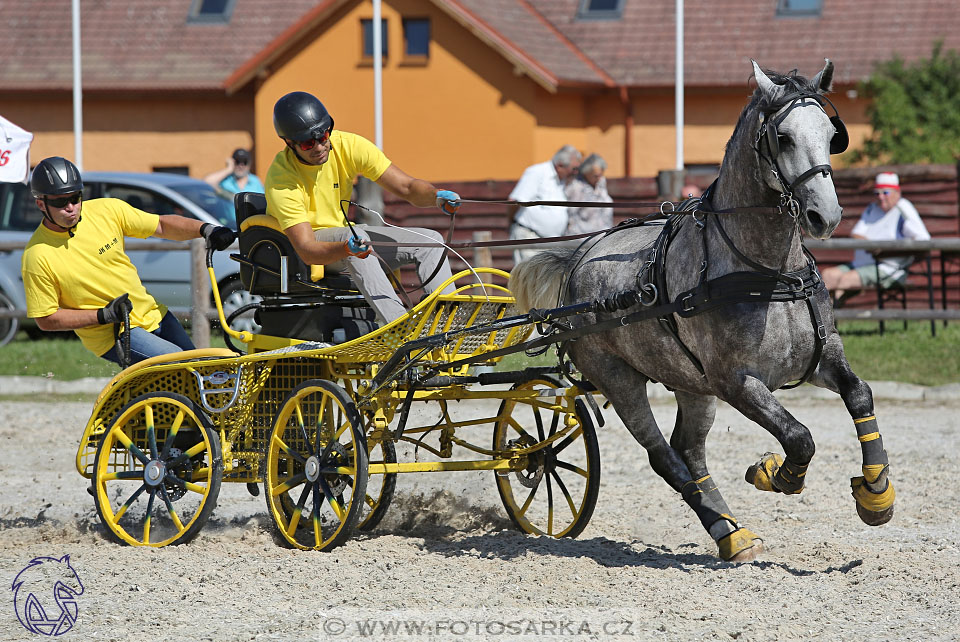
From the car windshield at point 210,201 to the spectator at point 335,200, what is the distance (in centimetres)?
697

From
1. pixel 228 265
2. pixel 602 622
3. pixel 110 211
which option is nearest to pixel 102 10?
pixel 228 265

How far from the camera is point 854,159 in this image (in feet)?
68.0

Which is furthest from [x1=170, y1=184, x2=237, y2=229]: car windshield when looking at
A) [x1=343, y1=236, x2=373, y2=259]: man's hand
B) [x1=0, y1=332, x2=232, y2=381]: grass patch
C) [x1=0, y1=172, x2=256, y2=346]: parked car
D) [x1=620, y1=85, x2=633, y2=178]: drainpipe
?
[x1=620, y1=85, x2=633, y2=178]: drainpipe

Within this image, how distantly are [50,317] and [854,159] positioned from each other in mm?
16825

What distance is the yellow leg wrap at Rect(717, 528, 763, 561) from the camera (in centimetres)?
521

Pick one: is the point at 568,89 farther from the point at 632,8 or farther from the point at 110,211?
the point at 110,211

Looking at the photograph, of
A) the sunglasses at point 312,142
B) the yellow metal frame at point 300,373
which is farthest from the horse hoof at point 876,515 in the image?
the sunglasses at point 312,142

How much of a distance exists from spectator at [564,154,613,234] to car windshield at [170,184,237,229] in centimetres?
345

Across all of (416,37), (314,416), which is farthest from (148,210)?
(416,37)

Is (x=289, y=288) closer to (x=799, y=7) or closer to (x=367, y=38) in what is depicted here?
(x=367, y=38)

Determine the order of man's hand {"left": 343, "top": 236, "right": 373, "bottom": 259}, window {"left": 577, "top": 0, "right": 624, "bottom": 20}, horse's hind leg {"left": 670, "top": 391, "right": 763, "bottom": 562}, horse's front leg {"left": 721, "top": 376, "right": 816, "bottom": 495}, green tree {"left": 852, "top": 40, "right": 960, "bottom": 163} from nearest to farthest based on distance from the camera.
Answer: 1. horse's front leg {"left": 721, "top": 376, "right": 816, "bottom": 495}
2. horse's hind leg {"left": 670, "top": 391, "right": 763, "bottom": 562}
3. man's hand {"left": 343, "top": 236, "right": 373, "bottom": 259}
4. green tree {"left": 852, "top": 40, "right": 960, "bottom": 163}
5. window {"left": 577, "top": 0, "right": 624, "bottom": 20}

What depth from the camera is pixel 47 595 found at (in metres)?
4.88

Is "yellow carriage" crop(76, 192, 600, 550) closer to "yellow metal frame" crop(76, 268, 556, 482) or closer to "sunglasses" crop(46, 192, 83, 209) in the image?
"yellow metal frame" crop(76, 268, 556, 482)

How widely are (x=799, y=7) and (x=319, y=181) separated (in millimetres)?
20077
